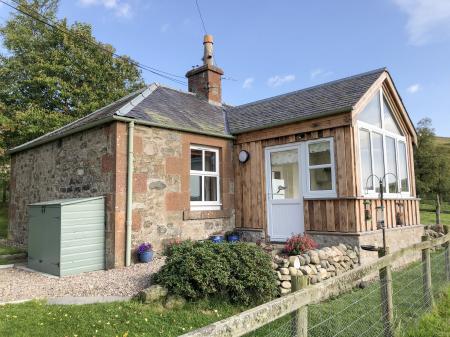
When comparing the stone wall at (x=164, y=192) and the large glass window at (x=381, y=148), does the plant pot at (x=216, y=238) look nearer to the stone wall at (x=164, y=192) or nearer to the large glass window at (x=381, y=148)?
the stone wall at (x=164, y=192)

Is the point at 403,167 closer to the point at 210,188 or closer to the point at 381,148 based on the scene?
the point at 381,148

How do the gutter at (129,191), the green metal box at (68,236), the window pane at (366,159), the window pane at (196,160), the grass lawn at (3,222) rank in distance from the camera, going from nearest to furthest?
the green metal box at (68,236) → the gutter at (129,191) → the window pane at (366,159) → the window pane at (196,160) → the grass lawn at (3,222)

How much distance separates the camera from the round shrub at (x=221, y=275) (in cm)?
522

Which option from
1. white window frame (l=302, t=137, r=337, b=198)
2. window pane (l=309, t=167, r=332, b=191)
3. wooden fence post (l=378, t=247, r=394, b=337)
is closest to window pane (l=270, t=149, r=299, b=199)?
white window frame (l=302, t=137, r=337, b=198)

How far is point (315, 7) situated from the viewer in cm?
1087

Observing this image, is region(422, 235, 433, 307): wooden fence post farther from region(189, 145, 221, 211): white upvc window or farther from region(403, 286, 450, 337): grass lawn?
region(189, 145, 221, 211): white upvc window

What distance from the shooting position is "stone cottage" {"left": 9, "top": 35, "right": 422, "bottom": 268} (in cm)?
812

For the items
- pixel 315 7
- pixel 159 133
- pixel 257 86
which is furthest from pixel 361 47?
pixel 159 133

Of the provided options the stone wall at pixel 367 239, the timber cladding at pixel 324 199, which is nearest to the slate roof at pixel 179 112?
the timber cladding at pixel 324 199

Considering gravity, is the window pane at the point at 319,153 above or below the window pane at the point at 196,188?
above

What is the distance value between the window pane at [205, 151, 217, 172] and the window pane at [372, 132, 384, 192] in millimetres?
4683

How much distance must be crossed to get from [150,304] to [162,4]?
37.0ft

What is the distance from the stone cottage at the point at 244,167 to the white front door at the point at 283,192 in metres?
0.03

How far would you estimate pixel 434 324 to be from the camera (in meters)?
4.32
